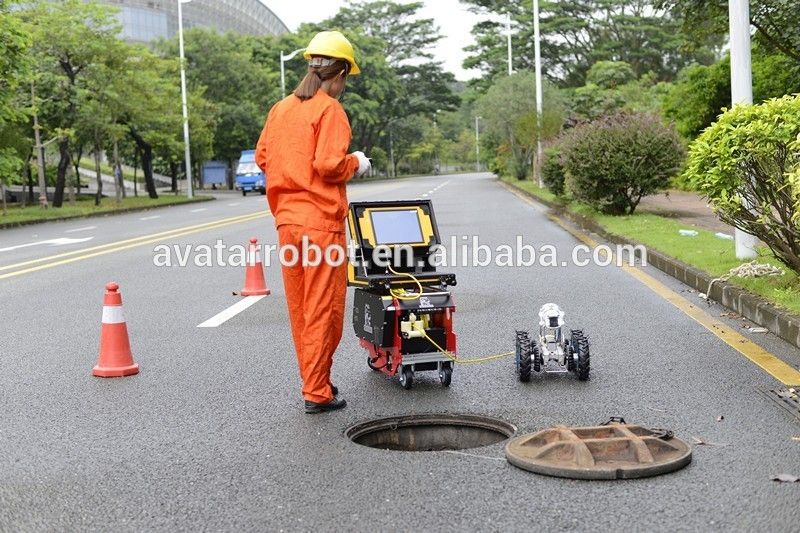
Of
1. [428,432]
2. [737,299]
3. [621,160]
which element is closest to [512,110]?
[621,160]

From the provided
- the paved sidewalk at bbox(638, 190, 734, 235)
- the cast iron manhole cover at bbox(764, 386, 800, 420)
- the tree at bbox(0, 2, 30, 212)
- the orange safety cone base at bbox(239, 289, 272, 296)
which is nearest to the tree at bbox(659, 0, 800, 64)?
the paved sidewalk at bbox(638, 190, 734, 235)

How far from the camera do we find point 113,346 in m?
7.03

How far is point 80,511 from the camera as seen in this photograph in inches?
164

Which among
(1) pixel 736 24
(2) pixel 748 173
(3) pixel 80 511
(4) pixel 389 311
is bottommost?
(3) pixel 80 511

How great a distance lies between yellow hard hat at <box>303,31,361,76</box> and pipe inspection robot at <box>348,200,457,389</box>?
108 cm

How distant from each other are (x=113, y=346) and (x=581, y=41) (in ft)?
204

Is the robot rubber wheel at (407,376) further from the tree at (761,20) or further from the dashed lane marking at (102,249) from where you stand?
the tree at (761,20)

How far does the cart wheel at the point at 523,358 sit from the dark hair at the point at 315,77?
1.90m

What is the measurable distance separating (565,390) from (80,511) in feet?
9.54

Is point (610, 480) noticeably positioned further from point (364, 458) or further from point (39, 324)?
point (39, 324)

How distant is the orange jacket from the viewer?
5.63 metres

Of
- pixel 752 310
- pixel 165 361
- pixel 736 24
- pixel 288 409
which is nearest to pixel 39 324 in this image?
pixel 165 361

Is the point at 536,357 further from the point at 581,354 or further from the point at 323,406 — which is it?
the point at 323,406

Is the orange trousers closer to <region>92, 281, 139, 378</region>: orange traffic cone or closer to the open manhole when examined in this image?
the open manhole
